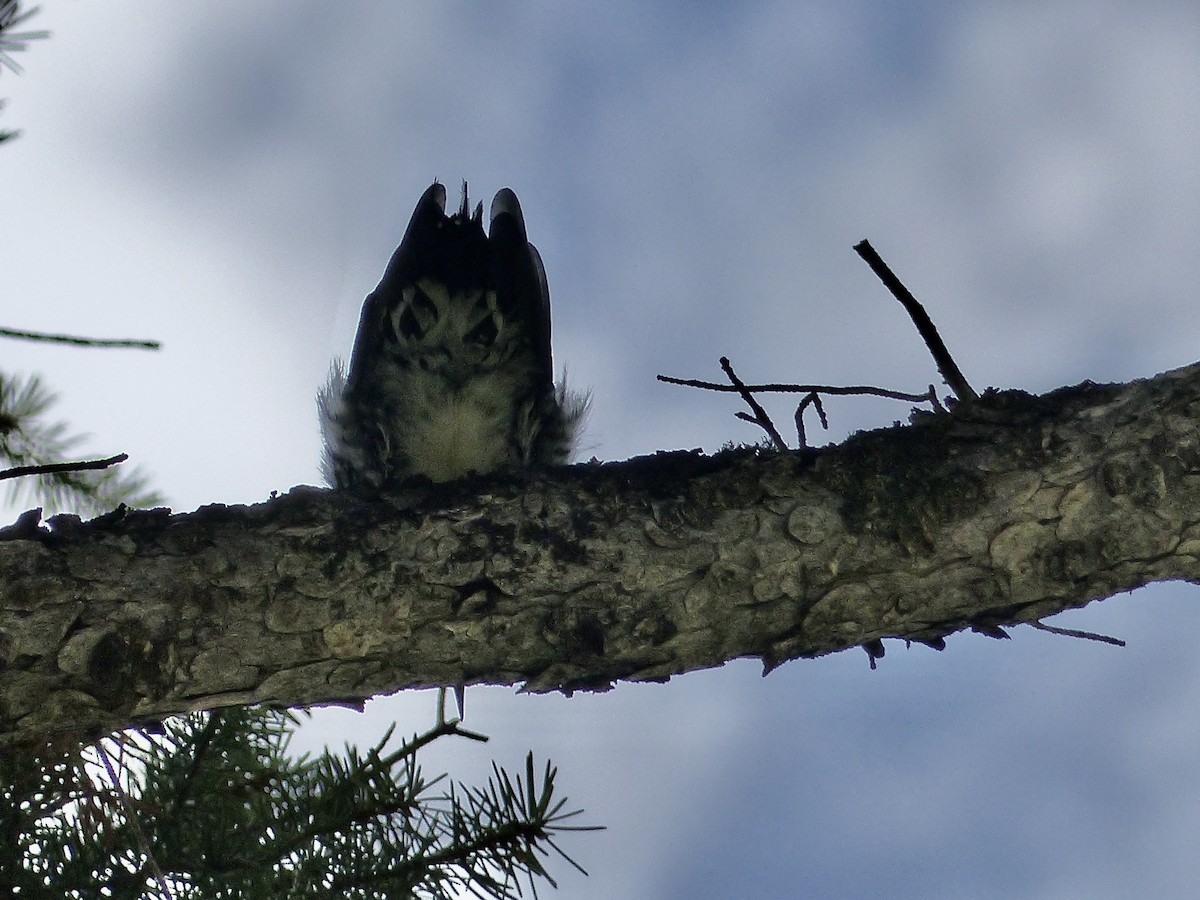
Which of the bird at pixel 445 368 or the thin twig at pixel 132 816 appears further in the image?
the bird at pixel 445 368


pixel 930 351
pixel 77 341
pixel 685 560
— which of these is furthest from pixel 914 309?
pixel 77 341

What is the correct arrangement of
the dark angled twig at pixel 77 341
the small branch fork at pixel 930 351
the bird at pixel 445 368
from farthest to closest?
the bird at pixel 445 368, the small branch fork at pixel 930 351, the dark angled twig at pixel 77 341

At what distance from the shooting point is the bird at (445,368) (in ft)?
10.8

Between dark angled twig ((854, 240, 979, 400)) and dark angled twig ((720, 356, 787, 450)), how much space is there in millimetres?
369

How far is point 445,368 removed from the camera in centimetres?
330

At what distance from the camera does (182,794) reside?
240cm

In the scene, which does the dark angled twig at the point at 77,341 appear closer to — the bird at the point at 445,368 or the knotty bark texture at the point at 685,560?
the knotty bark texture at the point at 685,560

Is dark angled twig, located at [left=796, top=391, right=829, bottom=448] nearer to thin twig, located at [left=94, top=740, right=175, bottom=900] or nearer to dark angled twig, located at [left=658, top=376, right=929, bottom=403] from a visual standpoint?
dark angled twig, located at [left=658, top=376, right=929, bottom=403]

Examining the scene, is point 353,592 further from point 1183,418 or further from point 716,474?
point 1183,418

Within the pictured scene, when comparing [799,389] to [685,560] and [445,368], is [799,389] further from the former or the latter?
[445,368]

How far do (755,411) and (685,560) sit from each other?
47cm

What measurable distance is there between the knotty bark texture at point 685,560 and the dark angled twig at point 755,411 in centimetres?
16

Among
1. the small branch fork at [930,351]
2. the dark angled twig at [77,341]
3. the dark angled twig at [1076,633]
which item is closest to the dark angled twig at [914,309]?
the small branch fork at [930,351]

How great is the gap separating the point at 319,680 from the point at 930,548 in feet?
4.00
